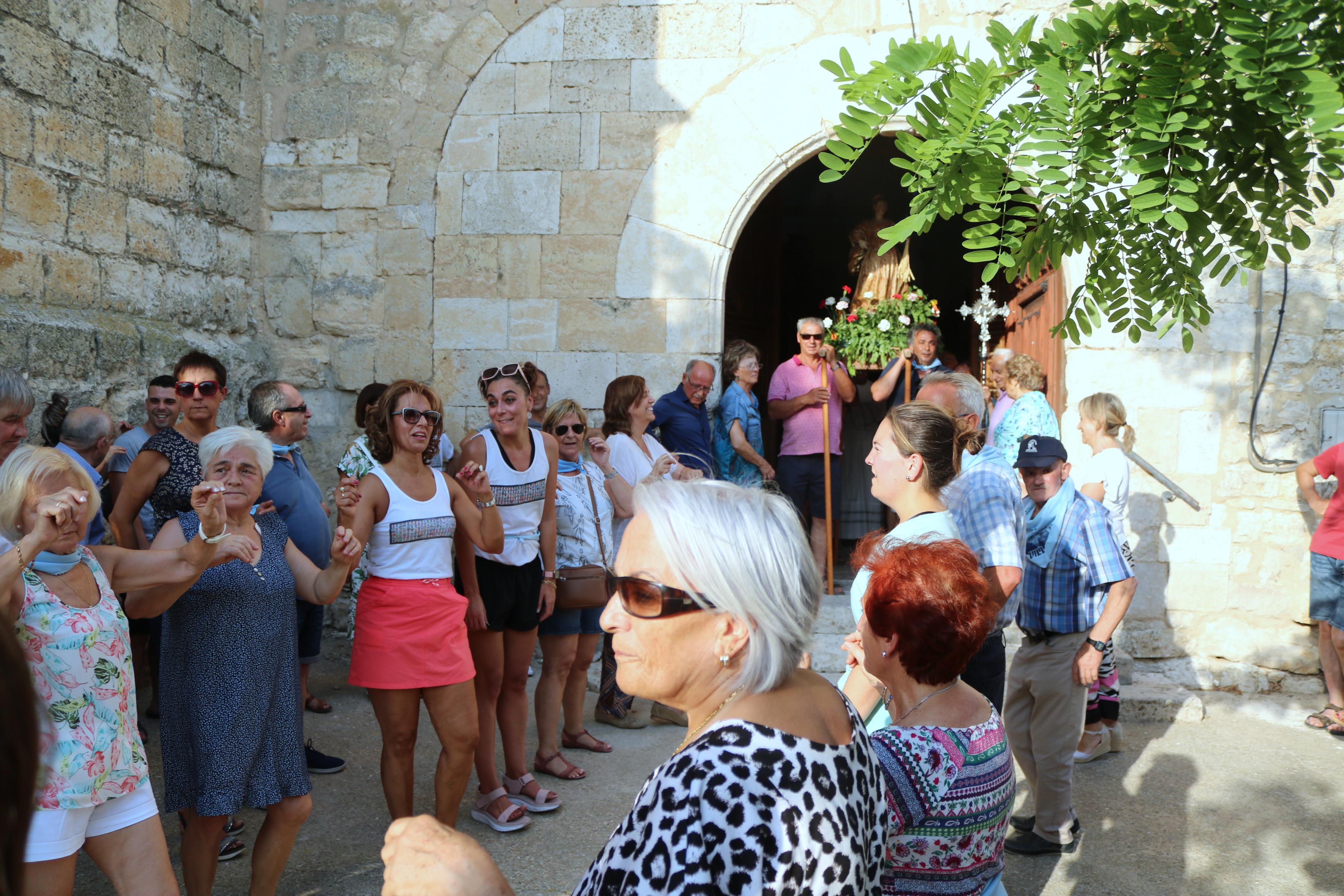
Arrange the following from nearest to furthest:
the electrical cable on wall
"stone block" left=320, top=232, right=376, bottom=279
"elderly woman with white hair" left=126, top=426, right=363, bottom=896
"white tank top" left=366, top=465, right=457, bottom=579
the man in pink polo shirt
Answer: "elderly woman with white hair" left=126, top=426, right=363, bottom=896 < "white tank top" left=366, top=465, right=457, bottom=579 < the electrical cable on wall < "stone block" left=320, top=232, right=376, bottom=279 < the man in pink polo shirt

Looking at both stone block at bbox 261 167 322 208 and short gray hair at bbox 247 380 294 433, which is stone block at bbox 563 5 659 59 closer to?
stone block at bbox 261 167 322 208

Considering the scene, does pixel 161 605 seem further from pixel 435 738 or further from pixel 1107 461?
pixel 1107 461

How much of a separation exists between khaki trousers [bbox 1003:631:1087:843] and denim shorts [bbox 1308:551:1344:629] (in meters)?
Result: 2.58

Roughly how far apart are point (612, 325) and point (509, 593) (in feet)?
8.52

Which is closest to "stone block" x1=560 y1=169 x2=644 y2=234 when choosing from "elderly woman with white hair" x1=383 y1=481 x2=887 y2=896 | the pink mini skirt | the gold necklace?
the pink mini skirt

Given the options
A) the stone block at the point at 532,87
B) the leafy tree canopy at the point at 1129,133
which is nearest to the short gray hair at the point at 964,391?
the leafy tree canopy at the point at 1129,133

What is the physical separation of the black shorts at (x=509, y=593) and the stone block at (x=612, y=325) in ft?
7.71

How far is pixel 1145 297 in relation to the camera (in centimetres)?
215

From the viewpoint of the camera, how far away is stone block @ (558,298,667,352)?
6102mm

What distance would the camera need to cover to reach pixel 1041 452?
3762 millimetres

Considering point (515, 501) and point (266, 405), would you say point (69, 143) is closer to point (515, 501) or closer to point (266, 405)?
point (266, 405)

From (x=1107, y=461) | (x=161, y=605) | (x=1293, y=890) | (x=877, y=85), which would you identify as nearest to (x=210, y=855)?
(x=161, y=605)

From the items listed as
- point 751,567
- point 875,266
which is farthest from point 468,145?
point 751,567

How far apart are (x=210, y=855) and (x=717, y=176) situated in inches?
182
